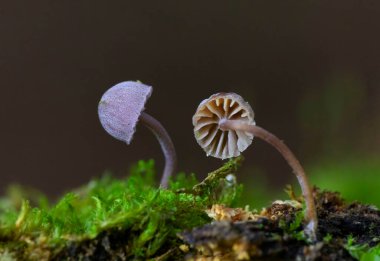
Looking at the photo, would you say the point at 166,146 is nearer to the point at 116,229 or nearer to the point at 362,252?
the point at 116,229

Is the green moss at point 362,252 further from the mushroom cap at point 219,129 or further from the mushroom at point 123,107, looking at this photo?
the mushroom at point 123,107

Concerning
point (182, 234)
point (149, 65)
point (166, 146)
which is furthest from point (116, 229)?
point (149, 65)

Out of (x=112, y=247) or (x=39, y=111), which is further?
(x=39, y=111)

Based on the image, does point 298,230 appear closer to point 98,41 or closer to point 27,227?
point 27,227

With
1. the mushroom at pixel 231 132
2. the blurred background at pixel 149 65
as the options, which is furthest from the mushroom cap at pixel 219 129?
the blurred background at pixel 149 65

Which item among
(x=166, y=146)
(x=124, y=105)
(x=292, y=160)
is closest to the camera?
(x=292, y=160)

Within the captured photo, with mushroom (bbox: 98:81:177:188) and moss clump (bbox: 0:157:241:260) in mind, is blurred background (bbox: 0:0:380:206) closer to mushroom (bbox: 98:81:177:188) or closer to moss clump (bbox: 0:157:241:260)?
mushroom (bbox: 98:81:177:188)

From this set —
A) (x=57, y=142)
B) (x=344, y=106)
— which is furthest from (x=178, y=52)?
(x=344, y=106)
